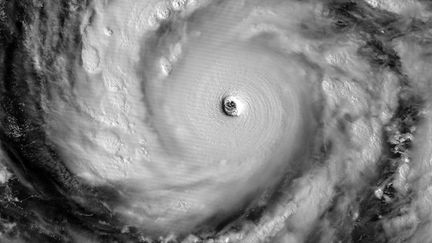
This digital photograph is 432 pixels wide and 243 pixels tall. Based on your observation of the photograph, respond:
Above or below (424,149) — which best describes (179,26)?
above

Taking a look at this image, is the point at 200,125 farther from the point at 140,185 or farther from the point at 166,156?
the point at 140,185

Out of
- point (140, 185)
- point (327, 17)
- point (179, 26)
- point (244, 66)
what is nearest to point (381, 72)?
point (327, 17)

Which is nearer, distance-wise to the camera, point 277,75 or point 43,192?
point 43,192

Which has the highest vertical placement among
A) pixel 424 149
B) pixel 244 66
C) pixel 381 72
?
pixel 244 66

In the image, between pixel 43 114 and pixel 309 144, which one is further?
pixel 309 144

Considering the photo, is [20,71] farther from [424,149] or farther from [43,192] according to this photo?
[424,149]

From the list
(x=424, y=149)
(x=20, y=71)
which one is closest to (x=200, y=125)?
(x=20, y=71)

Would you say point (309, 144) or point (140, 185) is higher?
point (140, 185)

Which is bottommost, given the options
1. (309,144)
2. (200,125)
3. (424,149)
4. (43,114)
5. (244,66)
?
(424,149)

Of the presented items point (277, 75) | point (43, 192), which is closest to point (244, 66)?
point (277, 75)
